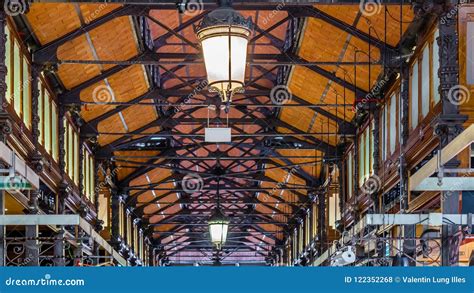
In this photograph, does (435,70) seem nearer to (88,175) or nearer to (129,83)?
(129,83)

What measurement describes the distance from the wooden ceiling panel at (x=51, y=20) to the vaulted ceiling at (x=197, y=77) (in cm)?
2

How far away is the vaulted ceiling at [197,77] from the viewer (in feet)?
58.1

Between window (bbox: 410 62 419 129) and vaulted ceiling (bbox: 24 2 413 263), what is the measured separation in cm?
69

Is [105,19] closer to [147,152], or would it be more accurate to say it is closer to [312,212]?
[147,152]

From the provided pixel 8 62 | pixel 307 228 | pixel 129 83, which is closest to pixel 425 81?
pixel 8 62

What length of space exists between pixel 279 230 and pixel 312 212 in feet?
45.9

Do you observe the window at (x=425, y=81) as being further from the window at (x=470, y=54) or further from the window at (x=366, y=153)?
the window at (x=366, y=153)

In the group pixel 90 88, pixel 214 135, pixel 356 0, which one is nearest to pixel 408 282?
pixel 214 135

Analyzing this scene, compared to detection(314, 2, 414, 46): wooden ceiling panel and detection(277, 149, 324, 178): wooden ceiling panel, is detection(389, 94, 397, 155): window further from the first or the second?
detection(277, 149, 324, 178): wooden ceiling panel

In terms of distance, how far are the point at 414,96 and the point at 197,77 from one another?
8.91 m

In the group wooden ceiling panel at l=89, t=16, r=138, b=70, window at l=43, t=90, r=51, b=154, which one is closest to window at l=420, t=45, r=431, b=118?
wooden ceiling panel at l=89, t=16, r=138, b=70

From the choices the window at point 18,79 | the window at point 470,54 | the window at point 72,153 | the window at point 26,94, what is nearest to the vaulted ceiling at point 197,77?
the window at point 26,94

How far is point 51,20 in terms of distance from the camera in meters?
17.2

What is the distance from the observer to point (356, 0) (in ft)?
45.5
